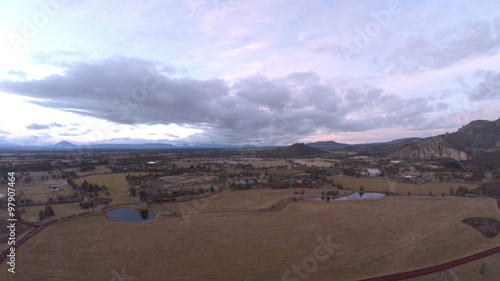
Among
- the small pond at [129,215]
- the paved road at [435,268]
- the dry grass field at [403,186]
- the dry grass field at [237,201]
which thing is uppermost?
the dry grass field at [403,186]

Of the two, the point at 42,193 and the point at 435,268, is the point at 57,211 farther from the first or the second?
the point at 435,268

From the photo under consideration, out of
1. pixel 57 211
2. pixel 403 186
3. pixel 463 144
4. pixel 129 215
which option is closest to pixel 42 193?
pixel 57 211

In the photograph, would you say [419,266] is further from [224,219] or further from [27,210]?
[27,210]

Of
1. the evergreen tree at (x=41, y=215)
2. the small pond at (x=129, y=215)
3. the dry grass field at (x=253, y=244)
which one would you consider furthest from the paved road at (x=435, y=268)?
the evergreen tree at (x=41, y=215)

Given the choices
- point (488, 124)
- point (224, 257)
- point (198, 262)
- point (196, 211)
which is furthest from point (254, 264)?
point (488, 124)

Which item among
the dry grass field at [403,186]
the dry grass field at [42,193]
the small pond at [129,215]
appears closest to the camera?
the small pond at [129,215]

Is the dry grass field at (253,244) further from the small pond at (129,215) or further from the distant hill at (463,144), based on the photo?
the distant hill at (463,144)

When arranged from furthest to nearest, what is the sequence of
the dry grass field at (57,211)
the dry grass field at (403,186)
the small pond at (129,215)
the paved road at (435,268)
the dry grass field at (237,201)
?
the dry grass field at (403,186) < the dry grass field at (237,201) < the small pond at (129,215) < the dry grass field at (57,211) < the paved road at (435,268)
